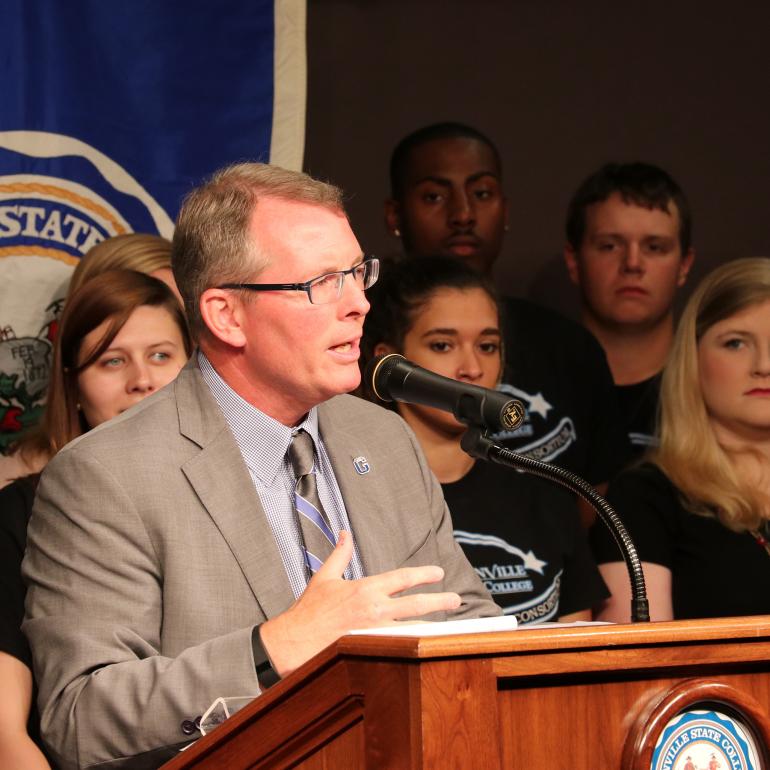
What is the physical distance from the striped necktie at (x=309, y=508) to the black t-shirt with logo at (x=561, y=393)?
1232 millimetres

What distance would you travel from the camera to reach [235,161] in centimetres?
368

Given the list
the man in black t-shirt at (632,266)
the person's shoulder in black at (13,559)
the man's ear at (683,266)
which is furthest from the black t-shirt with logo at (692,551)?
the person's shoulder in black at (13,559)

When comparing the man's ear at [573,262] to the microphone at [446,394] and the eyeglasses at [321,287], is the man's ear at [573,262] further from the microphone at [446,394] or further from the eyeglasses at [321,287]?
the microphone at [446,394]

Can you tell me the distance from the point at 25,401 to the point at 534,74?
2384 mm

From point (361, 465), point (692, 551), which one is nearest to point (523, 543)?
point (692, 551)

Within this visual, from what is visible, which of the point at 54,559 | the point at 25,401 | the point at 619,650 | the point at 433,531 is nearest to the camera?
the point at 619,650

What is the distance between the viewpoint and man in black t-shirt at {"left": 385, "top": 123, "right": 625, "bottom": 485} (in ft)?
11.6

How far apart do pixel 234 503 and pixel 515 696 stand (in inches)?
32.6

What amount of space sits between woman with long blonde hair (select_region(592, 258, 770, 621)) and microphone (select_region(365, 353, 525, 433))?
52.0 inches

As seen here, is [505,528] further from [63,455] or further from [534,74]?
[534,74]

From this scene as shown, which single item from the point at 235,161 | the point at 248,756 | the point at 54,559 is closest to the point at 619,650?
the point at 248,756

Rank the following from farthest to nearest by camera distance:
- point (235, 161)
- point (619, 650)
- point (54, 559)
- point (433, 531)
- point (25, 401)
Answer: point (235, 161), point (25, 401), point (433, 531), point (54, 559), point (619, 650)

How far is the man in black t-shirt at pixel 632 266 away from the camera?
3.93 meters

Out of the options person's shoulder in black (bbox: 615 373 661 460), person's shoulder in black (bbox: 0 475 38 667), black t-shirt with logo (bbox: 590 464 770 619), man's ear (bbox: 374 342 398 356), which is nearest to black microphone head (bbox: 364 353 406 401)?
person's shoulder in black (bbox: 0 475 38 667)
